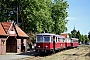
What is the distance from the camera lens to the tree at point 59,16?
64500 millimetres

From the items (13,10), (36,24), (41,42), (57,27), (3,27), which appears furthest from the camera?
(57,27)

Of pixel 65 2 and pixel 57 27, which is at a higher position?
pixel 65 2

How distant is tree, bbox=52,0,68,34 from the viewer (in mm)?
64500

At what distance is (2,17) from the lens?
168 feet

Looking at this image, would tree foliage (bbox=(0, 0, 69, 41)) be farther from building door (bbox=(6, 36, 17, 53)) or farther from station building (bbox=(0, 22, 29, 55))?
building door (bbox=(6, 36, 17, 53))

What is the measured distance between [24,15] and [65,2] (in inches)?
836

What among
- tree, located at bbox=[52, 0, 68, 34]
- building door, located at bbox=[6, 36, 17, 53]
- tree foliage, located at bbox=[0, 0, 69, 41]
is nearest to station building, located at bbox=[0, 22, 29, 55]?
building door, located at bbox=[6, 36, 17, 53]

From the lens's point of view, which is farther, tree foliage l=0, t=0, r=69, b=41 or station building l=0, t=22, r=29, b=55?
tree foliage l=0, t=0, r=69, b=41

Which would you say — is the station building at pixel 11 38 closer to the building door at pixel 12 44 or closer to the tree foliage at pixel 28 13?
the building door at pixel 12 44

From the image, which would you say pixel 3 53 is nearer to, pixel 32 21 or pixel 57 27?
pixel 32 21

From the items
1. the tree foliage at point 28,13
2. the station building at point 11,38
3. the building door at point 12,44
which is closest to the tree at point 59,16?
the tree foliage at point 28,13

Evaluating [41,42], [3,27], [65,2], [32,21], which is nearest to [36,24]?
[32,21]

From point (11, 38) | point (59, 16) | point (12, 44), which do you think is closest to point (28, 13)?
point (11, 38)

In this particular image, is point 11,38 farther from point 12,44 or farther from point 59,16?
point 59,16
